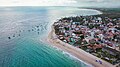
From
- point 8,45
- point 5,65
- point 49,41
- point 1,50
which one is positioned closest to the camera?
point 5,65

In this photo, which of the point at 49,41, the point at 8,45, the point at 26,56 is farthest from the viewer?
the point at 49,41

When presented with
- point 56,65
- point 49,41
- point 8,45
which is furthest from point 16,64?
point 49,41

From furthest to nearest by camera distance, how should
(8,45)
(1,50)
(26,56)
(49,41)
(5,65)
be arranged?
(49,41) < (8,45) < (1,50) < (26,56) < (5,65)

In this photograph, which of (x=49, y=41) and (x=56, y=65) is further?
(x=49, y=41)

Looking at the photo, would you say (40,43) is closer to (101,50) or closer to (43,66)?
(43,66)

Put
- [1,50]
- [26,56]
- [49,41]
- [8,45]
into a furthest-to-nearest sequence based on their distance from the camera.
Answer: [49,41] < [8,45] < [1,50] < [26,56]

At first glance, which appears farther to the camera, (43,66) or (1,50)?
(1,50)

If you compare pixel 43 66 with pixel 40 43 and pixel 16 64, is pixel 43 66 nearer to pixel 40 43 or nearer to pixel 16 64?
pixel 16 64

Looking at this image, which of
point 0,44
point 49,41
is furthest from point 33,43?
point 0,44
